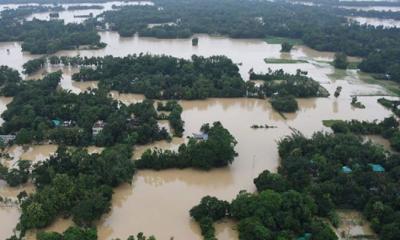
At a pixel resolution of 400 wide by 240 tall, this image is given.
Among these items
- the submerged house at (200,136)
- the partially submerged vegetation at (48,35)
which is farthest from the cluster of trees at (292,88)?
the partially submerged vegetation at (48,35)

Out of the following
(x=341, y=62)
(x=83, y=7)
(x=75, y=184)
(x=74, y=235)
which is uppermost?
(x=83, y=7)

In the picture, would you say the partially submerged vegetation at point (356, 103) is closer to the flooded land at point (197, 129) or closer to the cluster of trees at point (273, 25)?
the flooded land at point (197, 129)

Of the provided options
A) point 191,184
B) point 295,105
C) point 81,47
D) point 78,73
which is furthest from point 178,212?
point 81,47

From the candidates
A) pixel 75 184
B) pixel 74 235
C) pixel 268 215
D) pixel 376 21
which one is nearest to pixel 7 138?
pixel 75 184

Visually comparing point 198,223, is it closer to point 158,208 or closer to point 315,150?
point 158,208

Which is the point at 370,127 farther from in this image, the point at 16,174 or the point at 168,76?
the point at 16,174

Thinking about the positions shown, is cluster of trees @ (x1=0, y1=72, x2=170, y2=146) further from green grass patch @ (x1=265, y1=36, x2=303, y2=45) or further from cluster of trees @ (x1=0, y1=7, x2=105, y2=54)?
green grass patch @ (x1=265, y1=36, x2=303, y2=45)

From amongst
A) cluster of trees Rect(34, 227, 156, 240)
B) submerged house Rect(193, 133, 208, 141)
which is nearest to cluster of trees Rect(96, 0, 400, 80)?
submerged house Rect(193, 133, 208, 141)
